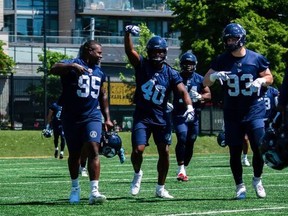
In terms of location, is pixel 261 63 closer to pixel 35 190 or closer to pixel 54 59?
pixel 35 190

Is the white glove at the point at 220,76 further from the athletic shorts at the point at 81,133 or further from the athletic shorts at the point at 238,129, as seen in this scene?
the athletic shorts at the point at 81,133

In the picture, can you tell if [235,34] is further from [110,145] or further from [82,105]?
[110,145]

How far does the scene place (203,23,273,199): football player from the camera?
12734 millimetres

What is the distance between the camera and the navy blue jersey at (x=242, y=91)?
42.0ft

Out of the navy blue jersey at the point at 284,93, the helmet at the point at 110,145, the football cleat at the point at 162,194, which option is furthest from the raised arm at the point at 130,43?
the navy blue jersey at the point at 284,93

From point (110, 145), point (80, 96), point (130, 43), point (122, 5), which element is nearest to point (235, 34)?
point (130, 43)

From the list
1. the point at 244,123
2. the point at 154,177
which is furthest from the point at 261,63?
the point at 154,177

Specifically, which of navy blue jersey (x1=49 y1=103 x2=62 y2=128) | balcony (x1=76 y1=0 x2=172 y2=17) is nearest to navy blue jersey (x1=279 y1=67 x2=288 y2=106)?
navy blue jersey (x1=49 y1=103 x2=62 y2=128)

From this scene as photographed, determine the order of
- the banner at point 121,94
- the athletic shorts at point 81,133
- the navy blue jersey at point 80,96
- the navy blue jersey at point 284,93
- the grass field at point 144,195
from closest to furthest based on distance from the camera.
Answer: the navy blue jersey at point 284,93 → the grass field at point 144,195 → the athletic shorts at point 81,133 → the navy blue jersey at point 80,96 → the banner at point 121,94

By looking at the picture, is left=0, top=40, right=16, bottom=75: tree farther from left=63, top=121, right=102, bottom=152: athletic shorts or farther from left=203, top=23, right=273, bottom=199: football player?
left=63, top=121, right=102, bottom=152: athletic shorts

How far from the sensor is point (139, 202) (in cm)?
1213

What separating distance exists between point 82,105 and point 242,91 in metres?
1.94

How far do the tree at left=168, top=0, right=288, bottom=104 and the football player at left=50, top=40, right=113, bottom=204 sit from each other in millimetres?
37001

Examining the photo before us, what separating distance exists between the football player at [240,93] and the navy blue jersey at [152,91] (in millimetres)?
520
